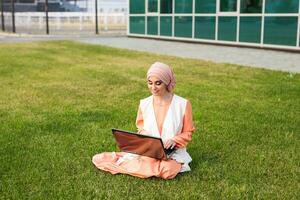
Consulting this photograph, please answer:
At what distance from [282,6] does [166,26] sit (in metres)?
6.68

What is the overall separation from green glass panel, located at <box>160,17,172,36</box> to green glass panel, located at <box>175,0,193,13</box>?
0.71 m

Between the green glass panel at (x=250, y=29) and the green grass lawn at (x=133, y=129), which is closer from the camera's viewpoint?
the green grass lawn at (x=133, y=129)

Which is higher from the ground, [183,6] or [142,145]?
[183,6]

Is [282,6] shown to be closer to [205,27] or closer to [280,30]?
[280,30]

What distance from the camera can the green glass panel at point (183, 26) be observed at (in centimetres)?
1944

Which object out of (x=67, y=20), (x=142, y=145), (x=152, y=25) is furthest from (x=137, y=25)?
(x=142, y=145)

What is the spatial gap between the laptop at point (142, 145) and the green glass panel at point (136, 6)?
18621 millimetres

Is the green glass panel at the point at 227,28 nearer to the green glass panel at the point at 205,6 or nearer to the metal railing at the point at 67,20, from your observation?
the green glass panel at the point at 205,6

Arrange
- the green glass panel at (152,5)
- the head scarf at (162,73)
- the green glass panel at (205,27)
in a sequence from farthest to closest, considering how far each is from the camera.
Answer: the green glass panel at (152,5)
the green glass panel at (205,27)
the head scarf at (162,73)

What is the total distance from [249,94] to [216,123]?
2136mm

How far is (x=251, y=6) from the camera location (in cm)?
1636

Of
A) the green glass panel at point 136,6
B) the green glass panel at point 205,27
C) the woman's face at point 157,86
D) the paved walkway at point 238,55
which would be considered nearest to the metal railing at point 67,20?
the green glass panel at point 136,6

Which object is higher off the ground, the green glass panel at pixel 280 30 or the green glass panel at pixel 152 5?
the green glass panel at pixel 152 5

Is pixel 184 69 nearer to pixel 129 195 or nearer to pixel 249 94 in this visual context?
pixel 249 94
